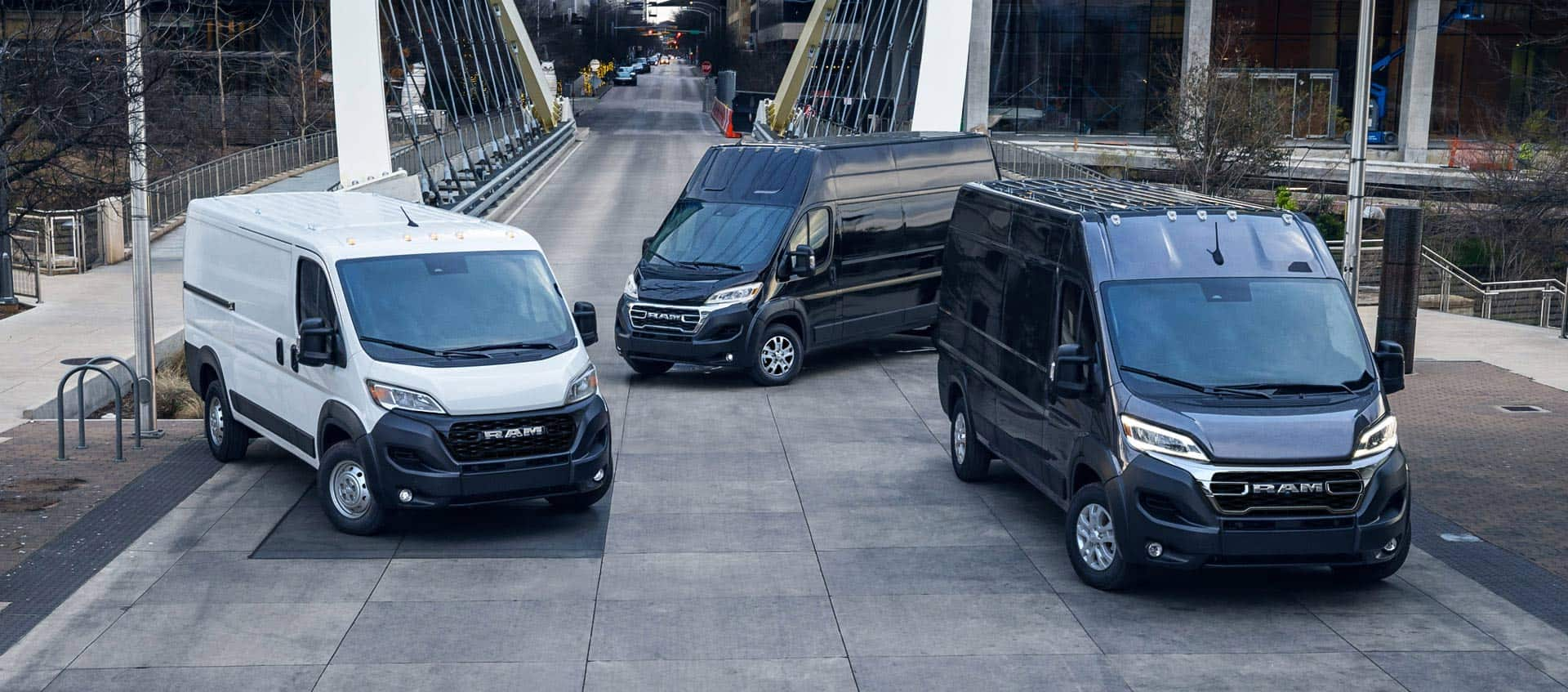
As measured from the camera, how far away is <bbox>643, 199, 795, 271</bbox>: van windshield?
53.9 feet

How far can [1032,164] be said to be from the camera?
32.8m

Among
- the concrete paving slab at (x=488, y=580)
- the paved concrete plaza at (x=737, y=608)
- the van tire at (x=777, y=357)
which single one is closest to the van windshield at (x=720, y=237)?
the van tire at (x=777, y=357)

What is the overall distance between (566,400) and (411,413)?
106cm

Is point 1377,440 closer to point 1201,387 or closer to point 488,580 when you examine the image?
point 1201,387

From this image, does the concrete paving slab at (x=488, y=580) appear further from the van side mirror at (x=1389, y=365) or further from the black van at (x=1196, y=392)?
the van side mirror at (x=1389, y=365)

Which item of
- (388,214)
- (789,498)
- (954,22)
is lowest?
(789,498)

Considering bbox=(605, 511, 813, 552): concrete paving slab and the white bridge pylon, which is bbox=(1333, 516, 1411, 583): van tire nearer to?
bbox=(605, 511, 813, 552): concrete paving slab

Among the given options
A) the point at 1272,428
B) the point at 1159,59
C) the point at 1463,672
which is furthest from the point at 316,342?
the point at 1159,59

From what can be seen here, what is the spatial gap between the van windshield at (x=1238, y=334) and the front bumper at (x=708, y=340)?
23.4 feet

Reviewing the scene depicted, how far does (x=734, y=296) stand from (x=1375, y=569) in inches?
330

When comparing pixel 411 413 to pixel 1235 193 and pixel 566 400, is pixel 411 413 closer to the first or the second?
pixel 566 400

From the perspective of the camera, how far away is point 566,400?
1030 cm

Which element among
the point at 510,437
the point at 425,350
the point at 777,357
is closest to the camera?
the point at 510,437

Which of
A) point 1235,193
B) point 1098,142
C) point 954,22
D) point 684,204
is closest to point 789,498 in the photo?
point 684,204
